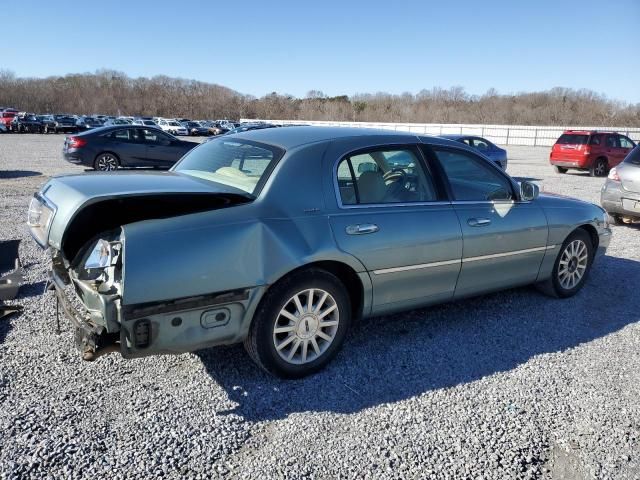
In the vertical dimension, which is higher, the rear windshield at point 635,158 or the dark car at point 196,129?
the dark car at point 196,129

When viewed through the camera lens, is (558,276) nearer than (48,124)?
Yes

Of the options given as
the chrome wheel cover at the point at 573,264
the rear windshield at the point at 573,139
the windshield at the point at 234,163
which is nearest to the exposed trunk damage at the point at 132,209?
the windshield at the point at 234,163

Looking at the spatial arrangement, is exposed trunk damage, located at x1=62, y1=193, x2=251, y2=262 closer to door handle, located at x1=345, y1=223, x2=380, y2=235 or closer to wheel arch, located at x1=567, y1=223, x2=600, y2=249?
door handle, located at x1=345, y1=223, x2=380, y2=235

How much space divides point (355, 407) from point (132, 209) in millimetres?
1846

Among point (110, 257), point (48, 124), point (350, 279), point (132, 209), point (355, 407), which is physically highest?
→ point (48, 124)

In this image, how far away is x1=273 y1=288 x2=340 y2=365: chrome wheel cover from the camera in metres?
3.38

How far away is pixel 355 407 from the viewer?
319cm

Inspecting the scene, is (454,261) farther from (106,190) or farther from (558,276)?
(106,190)

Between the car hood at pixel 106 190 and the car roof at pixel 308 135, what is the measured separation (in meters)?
0.58

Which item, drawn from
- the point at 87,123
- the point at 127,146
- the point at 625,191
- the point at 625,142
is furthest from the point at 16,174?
the point at 87,123

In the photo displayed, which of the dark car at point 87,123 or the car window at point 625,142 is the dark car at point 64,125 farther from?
the car window at point 625,142

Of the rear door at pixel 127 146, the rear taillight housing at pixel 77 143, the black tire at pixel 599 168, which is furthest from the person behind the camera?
the black tire at pixel 599 168

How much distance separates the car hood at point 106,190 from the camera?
3.03 meters

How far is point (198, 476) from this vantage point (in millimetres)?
2539
